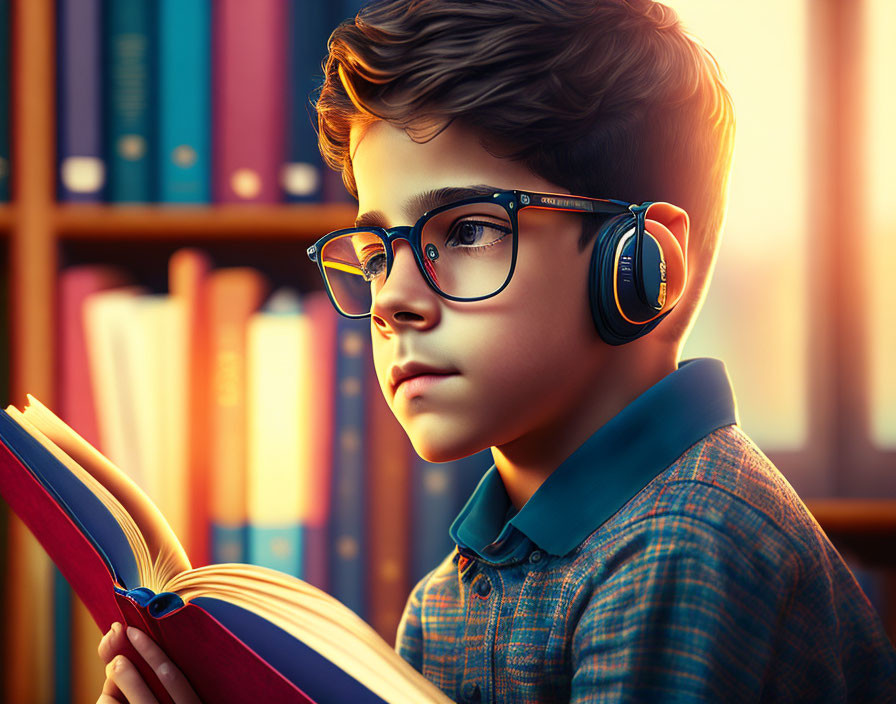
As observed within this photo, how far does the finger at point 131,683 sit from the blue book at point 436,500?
0.58 meters

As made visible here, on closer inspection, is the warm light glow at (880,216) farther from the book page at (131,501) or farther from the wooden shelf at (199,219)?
the book page at (131,501)

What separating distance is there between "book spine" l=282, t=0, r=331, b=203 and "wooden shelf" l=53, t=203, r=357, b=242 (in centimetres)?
5

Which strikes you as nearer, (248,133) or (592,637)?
(592,637)

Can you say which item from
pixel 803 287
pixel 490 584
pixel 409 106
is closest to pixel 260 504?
pixel 490 584

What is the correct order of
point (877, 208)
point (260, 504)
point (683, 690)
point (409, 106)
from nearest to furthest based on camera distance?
point (683, 690)
point (409, 106)
point (260, 504)
point (877, 208)

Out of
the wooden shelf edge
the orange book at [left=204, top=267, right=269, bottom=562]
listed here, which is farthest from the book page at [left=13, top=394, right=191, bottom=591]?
the wooden shelf edge

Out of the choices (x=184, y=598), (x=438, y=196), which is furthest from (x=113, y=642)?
(x=438, y=196)

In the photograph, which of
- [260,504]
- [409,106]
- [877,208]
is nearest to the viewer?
[409,106]

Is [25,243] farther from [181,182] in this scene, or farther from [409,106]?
[409,106]

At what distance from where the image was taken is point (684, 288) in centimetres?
61

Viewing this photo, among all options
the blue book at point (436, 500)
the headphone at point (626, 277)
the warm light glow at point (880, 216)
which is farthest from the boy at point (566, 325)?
the warm light glow at point (880, 216)

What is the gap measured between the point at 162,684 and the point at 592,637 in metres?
0.26

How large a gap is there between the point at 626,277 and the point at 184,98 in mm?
781

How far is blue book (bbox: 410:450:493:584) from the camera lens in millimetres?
1128
